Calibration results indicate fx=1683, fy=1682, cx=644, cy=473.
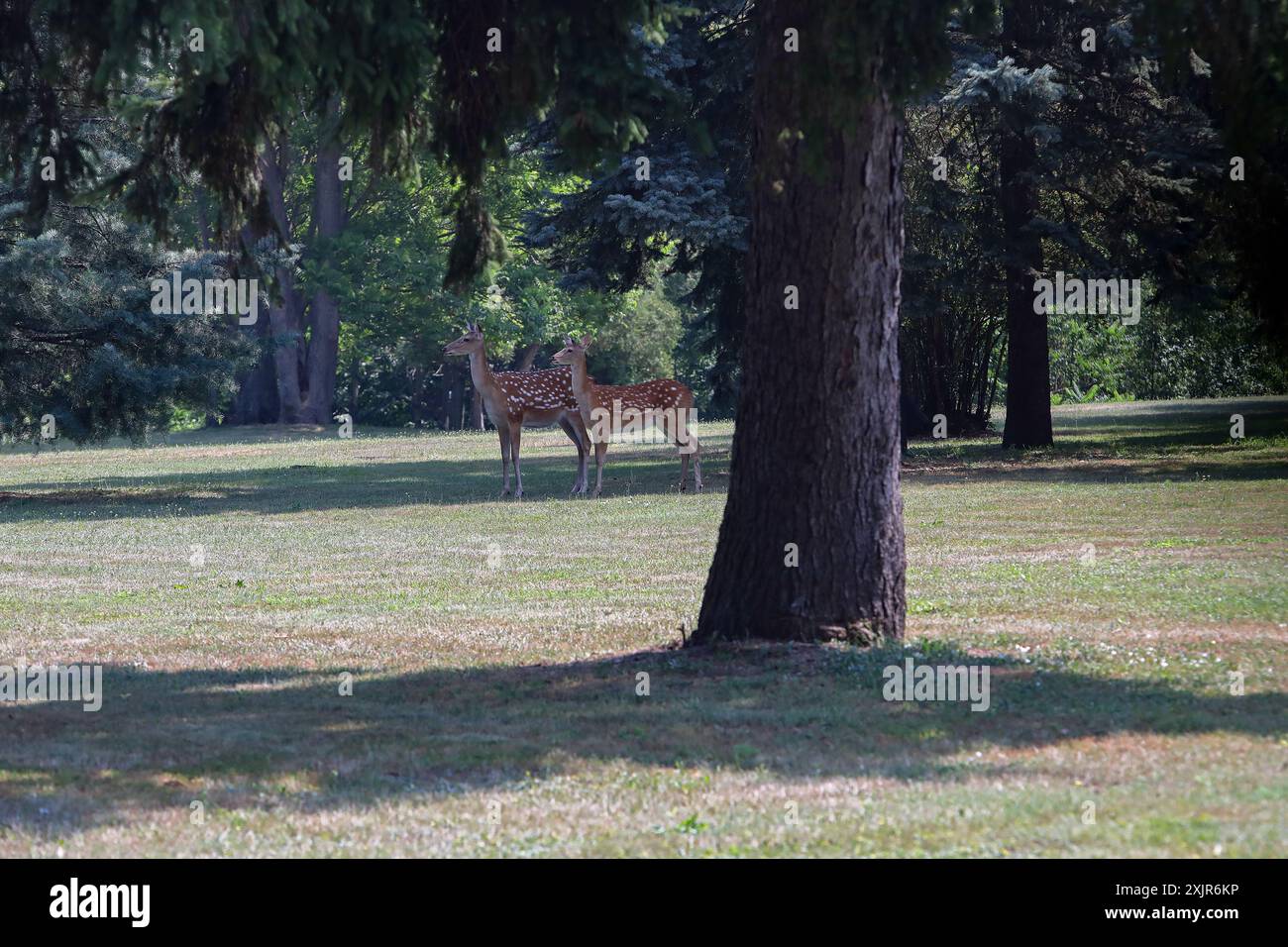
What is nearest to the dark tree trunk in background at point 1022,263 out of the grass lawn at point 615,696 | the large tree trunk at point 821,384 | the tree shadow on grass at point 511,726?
the grass lawn at point 615,696

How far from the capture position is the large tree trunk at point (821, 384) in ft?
34.5

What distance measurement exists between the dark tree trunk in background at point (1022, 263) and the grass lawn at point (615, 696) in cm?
754

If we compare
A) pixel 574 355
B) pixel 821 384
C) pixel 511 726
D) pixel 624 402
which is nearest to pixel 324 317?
pixel 574 355

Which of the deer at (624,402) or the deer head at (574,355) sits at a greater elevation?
the deer head at (574,355)

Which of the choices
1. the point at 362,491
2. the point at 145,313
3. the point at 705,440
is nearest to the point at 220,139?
the point at 145,313

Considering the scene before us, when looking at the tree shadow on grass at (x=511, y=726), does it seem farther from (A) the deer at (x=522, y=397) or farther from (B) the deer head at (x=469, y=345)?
(B) the deer head at (x=469, y=345)

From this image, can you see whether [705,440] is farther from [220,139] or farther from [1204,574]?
[220,139]

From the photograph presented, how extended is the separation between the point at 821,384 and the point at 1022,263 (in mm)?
18017

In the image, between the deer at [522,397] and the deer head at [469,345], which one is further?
the deer head at [469,345]

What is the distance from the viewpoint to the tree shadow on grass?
24.9ft

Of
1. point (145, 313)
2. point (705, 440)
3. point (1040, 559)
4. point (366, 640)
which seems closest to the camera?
point (366, 640)

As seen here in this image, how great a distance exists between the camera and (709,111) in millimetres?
27906

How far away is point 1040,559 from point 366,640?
6887 millimetres

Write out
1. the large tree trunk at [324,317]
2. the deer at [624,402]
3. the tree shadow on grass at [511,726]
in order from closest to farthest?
the tree shadow on grass at [511,726] < the deer at [624,402] < the large tree trunk at [324,317]
